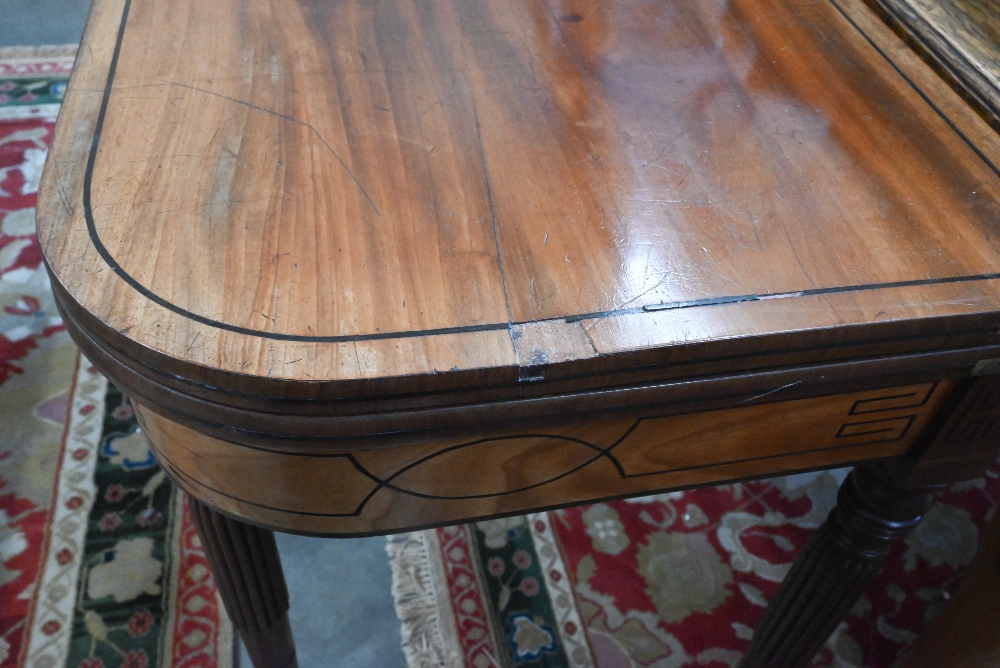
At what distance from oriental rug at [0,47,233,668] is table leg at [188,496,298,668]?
22cm

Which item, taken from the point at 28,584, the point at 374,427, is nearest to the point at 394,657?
the point at 28,584

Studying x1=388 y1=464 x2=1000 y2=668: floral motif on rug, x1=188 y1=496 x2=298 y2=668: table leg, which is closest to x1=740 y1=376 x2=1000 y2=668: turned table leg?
x1=388 y1=464 x2=1000 y2=668: floral motif on rug

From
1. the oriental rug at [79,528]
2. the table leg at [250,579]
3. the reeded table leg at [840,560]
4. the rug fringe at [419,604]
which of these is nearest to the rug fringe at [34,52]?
the oriental rug at [79,528]

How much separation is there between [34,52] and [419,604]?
1582 mm

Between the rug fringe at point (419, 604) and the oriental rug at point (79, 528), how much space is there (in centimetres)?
22

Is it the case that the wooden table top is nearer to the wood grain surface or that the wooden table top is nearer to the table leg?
the wood grain surface

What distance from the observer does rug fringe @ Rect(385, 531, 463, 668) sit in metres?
1.00

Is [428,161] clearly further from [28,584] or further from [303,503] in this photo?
[28,584]

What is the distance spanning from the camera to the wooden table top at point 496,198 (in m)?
0.49

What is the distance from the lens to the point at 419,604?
3.46ft

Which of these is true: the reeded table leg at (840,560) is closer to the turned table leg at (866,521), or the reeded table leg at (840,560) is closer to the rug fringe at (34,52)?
the turned table leg at (866,521)

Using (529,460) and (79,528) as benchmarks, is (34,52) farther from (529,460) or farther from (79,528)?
(529,460)

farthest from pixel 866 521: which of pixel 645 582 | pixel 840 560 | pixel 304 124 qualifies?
pixel 304 124

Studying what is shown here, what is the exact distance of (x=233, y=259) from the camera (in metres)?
0.51
